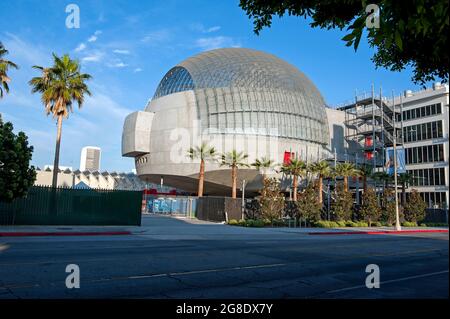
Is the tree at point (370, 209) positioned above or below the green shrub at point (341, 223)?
above

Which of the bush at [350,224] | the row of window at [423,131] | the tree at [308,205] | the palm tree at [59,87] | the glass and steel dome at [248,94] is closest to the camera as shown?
the palm tree at [59,87]

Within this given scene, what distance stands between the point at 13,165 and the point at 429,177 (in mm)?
68837

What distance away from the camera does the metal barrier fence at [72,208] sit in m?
24.7

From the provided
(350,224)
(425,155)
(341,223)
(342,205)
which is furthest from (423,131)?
(341,223)

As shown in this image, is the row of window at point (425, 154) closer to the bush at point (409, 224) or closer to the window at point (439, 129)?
the window at point (439, 129)

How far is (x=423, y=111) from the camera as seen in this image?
7244 centimetres

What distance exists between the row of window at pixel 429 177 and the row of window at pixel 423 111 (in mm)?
10624

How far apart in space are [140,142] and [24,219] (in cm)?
5203

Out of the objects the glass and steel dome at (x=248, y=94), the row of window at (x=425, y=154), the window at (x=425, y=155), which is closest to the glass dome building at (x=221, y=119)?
the glass and steel dome at (x=248, y=94)

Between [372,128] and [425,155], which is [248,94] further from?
[425,155]

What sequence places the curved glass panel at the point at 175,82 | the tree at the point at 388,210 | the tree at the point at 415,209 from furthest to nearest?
1. the curved glass panel at the point at 175,82
2. the tree at the point at 415,209
3. the tree at the point at 388,210

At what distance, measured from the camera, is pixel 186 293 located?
7.23 meters

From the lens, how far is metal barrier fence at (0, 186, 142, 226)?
81.1ft

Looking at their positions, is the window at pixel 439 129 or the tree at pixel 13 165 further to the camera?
the window at pixel 439 129
